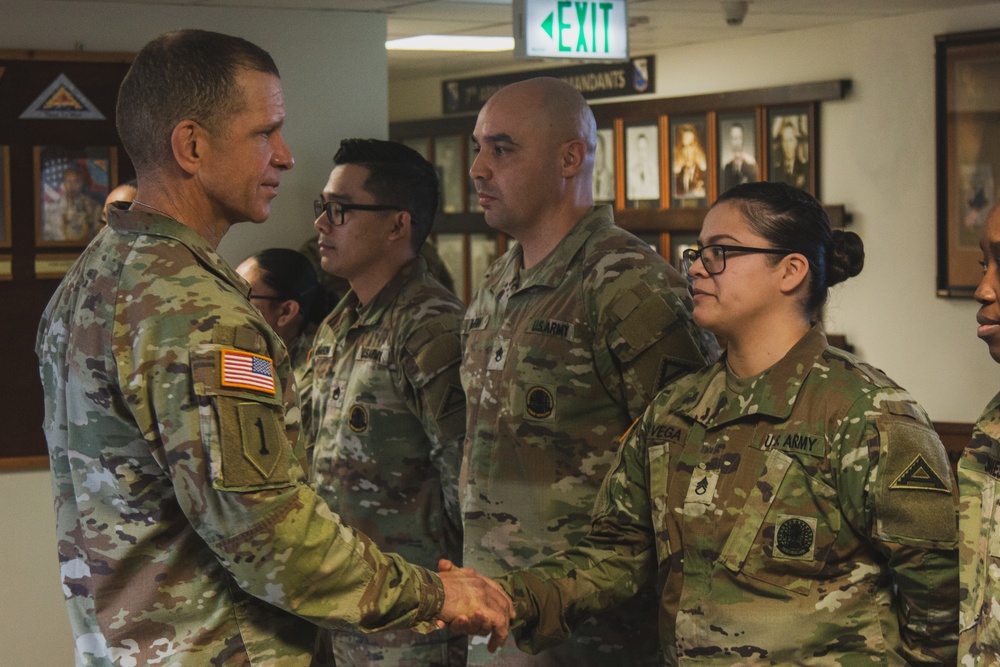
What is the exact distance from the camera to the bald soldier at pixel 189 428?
6.28ft

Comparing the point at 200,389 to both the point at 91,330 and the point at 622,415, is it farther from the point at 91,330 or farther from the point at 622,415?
the point at 622,415

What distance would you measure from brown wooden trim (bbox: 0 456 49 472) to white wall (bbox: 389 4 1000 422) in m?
3.95

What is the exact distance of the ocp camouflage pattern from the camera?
135 inches

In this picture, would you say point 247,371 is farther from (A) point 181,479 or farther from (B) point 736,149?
(B) point 736,149

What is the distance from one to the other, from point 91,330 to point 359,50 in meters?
3.39

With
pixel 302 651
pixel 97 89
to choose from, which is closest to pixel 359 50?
pixel 97 89

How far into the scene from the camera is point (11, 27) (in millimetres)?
4469

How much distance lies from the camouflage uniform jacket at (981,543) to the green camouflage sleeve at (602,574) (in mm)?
700

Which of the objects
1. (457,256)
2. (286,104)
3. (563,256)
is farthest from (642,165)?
(563,256)

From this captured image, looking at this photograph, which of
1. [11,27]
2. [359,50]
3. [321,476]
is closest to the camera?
[321,476]

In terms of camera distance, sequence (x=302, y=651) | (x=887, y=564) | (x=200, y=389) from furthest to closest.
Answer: (x=887, y=564) → (x=302, y=651) → (x=200, y=389)

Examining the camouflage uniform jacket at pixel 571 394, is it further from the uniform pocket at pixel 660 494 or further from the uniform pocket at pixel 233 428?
the uniform pocket at pixel 233 428

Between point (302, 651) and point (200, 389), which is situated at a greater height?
point (200, 389)

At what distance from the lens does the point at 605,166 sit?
835cm
